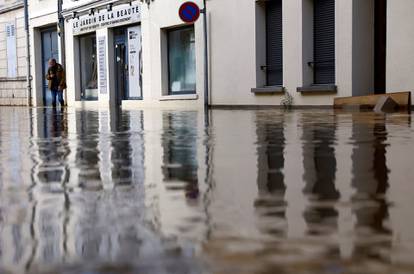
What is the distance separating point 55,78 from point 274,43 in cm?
946

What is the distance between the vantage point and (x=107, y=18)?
67.5 ft

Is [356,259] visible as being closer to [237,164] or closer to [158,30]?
[237,164]

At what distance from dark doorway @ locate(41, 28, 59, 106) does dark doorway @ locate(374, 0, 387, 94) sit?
13.8 m

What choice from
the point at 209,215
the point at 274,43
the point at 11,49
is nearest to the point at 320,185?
the point at 209,215

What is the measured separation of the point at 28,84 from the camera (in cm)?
2475

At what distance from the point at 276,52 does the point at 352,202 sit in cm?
1373

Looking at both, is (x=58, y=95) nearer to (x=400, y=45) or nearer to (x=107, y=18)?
(x=107, y=18)

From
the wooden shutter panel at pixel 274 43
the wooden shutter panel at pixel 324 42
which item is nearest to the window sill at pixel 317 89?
the wooden shutter panel at pixel 324 42

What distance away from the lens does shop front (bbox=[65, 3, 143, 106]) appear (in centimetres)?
1975

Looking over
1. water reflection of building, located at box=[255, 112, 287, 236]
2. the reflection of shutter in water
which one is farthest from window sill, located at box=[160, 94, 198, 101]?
water reflection of building, located at box=[255, 112, 287, 236]

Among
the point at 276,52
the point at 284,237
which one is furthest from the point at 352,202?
the point at 276,52

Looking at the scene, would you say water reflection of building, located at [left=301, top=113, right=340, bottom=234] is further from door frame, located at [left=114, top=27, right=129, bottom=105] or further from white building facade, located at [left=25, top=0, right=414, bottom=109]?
door frame, located at [left=114, top=27, right=129, bottom=105]

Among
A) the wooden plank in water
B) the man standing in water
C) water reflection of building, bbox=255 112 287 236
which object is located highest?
the man standing in water

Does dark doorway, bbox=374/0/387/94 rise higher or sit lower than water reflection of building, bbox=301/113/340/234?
higher
